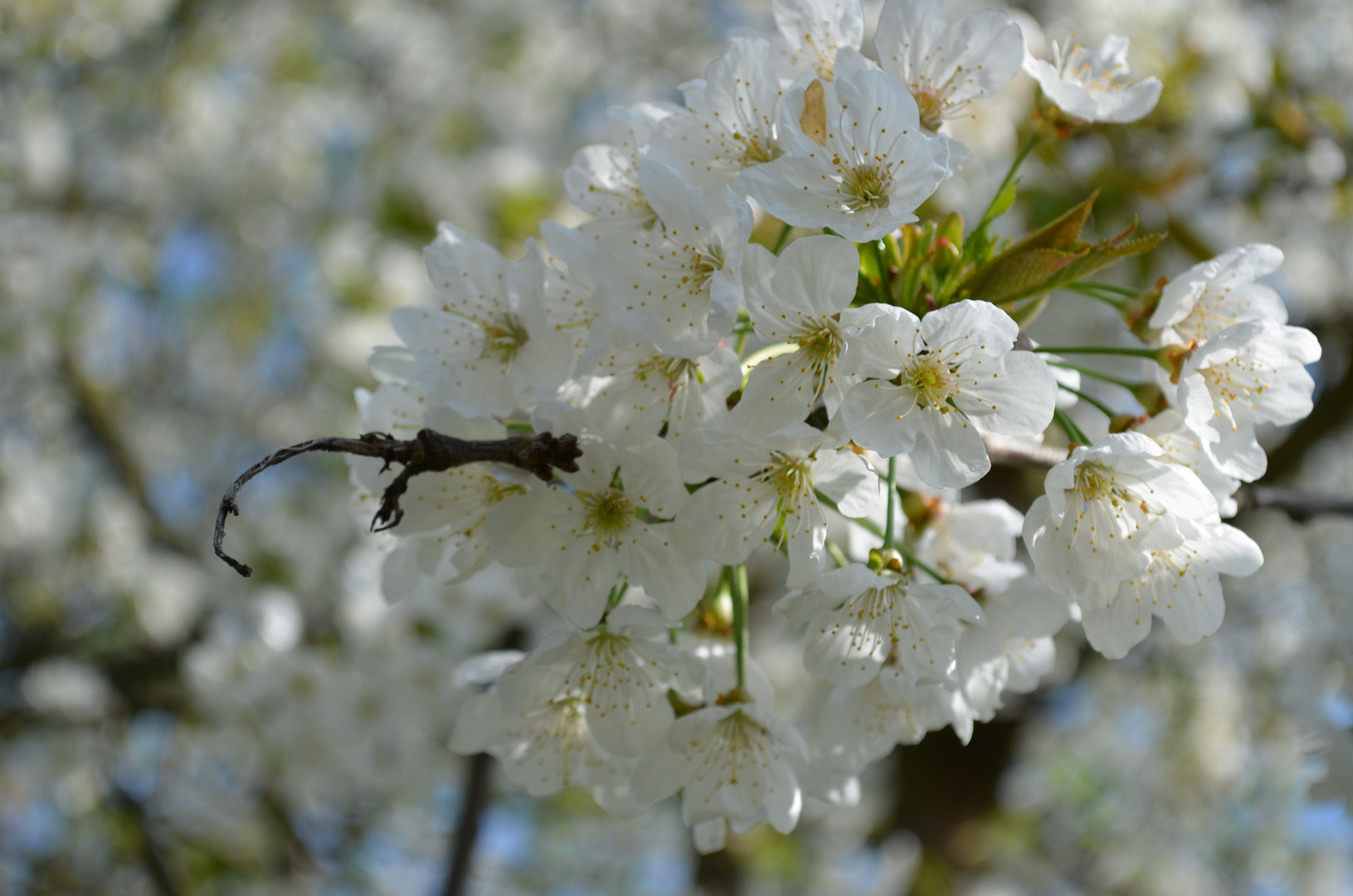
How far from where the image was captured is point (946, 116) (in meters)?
1.33

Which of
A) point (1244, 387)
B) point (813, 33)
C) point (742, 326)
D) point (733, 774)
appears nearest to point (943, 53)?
point (813, 33)

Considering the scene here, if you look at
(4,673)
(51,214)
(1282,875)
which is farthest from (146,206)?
(1282,875)

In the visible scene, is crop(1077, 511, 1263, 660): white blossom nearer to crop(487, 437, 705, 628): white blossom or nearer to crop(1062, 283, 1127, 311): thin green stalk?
crop(1062, 283, 1127, 311): thin green stalk

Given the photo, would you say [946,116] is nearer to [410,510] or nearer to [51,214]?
[410,510]

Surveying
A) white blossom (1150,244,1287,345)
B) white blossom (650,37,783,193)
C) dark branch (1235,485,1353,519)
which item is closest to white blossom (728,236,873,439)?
white blossom (650,37,783,193)

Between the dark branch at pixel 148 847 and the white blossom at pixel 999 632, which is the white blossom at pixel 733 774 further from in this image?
the dark branch at pixel 148 847

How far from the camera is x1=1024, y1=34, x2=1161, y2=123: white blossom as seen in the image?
135 cm

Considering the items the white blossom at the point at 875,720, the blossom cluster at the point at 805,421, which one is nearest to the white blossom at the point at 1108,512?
the blossom cluster at the point at 805,421

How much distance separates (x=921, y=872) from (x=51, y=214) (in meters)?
6.02

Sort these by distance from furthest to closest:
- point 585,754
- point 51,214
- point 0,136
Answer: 1. point 51,214
2. point 0,136
3. point 585,754

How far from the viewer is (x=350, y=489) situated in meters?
3.93

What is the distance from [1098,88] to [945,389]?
694 millimetres

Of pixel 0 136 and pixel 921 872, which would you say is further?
pixel 0 136

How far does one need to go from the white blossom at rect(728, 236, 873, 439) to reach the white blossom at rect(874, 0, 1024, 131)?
366 millimetres
